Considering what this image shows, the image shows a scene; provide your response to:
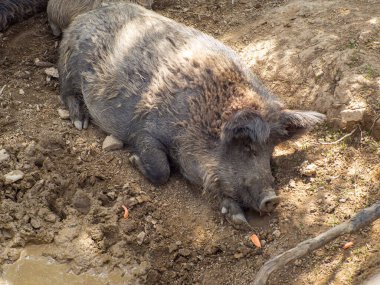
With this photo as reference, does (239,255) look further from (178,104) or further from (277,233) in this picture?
(178,104)

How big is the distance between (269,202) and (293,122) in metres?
0.74

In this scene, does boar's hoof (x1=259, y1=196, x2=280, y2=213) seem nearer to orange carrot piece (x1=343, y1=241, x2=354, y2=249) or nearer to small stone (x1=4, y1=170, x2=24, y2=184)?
orange carrot piece (x1=343, y1=241, x2=354, y2=249)

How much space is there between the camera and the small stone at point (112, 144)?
16.9ft

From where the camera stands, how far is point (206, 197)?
4754 mm

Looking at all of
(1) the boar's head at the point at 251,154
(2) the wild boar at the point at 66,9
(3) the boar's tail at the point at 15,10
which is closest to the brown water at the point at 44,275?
(1) the boar's head at the point at 251,154

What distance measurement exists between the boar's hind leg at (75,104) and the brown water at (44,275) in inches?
60.1

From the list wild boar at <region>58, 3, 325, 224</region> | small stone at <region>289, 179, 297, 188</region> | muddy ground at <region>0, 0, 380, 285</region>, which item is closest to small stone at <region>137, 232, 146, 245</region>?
muddy ground at <region>0, 0, 380, 285</region>

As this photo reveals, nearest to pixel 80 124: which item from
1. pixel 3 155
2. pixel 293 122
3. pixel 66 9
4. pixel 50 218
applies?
pixel 3 155

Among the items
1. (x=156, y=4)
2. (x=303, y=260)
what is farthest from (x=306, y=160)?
(x=156, y=4)

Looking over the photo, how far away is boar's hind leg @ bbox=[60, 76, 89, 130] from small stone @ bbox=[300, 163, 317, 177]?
202cm

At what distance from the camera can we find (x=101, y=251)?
14.1 ft

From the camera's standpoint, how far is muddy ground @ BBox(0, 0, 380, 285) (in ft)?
13.6

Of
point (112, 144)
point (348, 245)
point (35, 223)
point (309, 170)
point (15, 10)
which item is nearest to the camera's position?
point (348, 245)

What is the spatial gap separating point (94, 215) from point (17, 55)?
8.20ft
